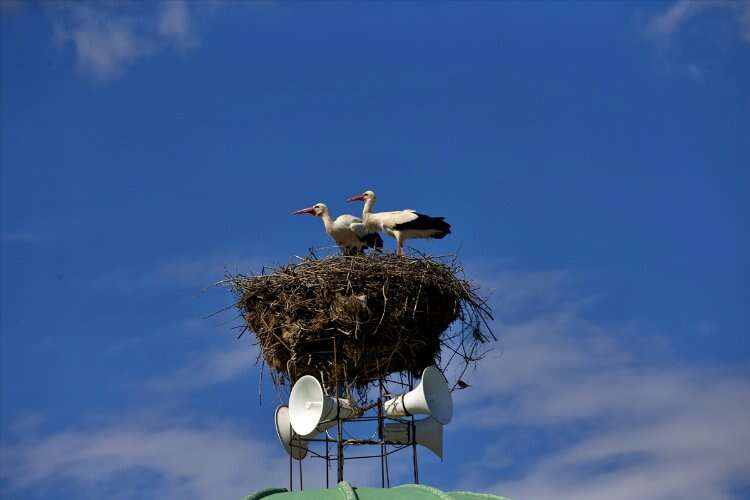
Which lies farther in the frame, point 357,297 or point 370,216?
point 370,216

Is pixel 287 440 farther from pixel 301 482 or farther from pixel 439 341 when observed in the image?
pixel 439 341

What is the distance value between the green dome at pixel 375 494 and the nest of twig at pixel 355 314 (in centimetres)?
187

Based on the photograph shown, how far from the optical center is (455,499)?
1128cm

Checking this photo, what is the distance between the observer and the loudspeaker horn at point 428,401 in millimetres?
12828

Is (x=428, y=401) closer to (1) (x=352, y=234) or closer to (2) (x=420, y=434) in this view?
(2) (x=420, y=434)

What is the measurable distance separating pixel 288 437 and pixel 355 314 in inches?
52.1

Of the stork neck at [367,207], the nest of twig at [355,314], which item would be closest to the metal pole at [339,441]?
the nest of twig at [355,314]


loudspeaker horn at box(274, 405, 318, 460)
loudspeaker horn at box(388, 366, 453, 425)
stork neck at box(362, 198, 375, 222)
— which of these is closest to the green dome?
loudspeaker horn at box(388, 366, 453, 425)

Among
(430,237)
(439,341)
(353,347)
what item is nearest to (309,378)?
(353,347)

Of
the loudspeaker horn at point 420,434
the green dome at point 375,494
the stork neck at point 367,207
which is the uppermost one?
the stork neck at point 367,207

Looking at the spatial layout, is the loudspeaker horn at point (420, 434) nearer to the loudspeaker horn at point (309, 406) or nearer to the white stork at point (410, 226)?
the loudspeaker horn at point (309, 406)

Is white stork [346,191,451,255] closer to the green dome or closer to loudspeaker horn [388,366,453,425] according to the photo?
loudspeaker horn [388,366,453,425]

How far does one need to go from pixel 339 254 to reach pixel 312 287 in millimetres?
715

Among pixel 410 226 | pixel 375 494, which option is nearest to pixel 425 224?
pixel 410 226
